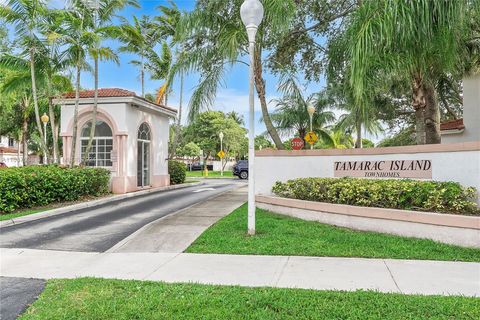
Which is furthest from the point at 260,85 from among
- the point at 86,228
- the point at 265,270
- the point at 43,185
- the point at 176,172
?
the point at 176,172

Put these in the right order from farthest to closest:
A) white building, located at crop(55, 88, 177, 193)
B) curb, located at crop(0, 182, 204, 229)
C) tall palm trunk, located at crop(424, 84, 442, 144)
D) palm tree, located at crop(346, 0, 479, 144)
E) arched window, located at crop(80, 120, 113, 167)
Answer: arched window, located at crop(80, 120, 113, 167)
white building, located at crop(55, 88, 177, 193)
tall palm trunk, located at crop(424, 84, 442, 144)
curb, located at crop(0, 182, 204, 229)
palm tree, located at crop(346, 0, 479, 144)

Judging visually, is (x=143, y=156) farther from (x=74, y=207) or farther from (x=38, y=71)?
(x=74, y=207)

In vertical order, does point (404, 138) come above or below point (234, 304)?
above

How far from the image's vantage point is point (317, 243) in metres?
6.93

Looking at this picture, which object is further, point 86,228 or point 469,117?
point 469,117

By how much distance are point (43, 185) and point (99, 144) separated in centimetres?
582

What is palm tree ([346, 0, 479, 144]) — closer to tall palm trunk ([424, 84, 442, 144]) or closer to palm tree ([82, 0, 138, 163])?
tall palm trunk ([424, 84, 442, 144])

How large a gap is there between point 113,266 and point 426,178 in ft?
21.9

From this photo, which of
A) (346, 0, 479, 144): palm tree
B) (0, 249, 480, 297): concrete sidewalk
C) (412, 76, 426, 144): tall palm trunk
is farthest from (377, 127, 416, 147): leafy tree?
(0, 249, 480, 297): concrete sidewalk

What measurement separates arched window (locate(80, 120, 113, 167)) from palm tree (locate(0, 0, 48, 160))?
12.0 ft

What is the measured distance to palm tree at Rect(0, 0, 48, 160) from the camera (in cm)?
1395

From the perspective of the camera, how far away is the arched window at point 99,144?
17.9 metres

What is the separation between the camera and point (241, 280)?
515 centimetres

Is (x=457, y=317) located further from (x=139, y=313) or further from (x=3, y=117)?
(x=3, y=117)
